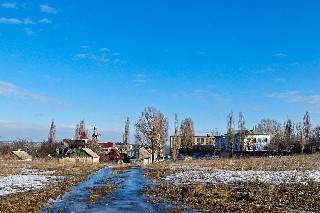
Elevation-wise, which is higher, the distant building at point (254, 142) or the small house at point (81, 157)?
the distant building at point (254, 142)

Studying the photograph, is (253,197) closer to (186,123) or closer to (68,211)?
(68,211)

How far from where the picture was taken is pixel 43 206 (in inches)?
690

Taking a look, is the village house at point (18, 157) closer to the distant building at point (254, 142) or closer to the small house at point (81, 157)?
the small house at point (81, 157)

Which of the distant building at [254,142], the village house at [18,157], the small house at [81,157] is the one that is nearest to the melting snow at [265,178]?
the small house at [81,157]

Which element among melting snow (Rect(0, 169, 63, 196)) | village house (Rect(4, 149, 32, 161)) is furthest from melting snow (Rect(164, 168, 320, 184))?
village house (Rect(4, 149, 32, 161))

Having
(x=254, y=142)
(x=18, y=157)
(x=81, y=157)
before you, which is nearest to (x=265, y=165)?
(x=81, y=157)

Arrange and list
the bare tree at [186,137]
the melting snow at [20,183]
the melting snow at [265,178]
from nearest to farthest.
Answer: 1. the melting snow at [20,183]
2. the melting snow at [265,178]
3. the bare tree at [186,137]

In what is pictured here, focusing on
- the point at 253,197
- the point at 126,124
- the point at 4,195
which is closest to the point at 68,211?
the point at 4,195

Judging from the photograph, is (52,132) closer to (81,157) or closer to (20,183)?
(81,157)

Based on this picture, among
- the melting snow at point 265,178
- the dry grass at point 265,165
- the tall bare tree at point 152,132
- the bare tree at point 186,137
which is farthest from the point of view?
the bare tree at point 186,137

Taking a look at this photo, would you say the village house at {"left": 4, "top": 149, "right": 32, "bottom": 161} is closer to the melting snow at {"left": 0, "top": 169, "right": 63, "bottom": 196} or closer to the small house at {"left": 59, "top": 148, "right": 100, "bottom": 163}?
the small house at {"left": 59, "top": 148, "right": 100, "bottom": 163}

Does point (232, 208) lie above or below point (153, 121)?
below

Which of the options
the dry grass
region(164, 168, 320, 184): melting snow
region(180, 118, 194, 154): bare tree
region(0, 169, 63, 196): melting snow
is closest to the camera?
region(0, 169, 63, 196): melting snow

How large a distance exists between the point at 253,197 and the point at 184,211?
4720mm
